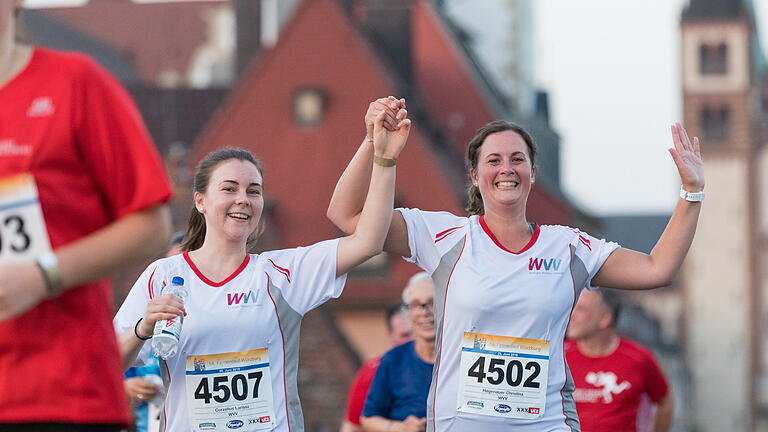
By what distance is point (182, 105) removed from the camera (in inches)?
1848

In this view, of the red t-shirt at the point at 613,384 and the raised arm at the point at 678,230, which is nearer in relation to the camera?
the raised arm at the point at 678,230

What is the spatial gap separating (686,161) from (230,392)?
1752mm

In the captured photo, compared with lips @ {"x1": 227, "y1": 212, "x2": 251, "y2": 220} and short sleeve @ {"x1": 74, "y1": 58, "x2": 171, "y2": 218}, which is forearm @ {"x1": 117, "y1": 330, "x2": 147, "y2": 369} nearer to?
lips @ {"x1": 227, "y1": 212, "x2": 251, "y2": 220}

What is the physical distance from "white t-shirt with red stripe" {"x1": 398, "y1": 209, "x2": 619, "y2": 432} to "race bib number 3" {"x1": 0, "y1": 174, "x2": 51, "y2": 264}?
7.88 feet

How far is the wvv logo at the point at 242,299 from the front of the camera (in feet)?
18.3

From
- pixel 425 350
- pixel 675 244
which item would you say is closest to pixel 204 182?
pixel 675 244

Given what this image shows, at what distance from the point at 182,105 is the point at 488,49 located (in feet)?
46.5

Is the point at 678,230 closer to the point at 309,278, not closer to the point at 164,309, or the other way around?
the point at 309,278

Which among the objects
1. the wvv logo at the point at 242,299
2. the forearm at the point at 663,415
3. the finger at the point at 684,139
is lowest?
the forearm at the point at 663,415

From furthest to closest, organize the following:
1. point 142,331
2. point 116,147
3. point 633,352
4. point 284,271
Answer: point 633,352 < point 284,271 < point 142,331 < point 116,147

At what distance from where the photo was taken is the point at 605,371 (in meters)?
8.34

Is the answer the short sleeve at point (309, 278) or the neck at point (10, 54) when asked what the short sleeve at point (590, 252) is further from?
the neck at point (10, 54)

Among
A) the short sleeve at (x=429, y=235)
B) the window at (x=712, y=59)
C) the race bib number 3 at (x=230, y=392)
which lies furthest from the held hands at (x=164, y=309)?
the window at (x=712, y=59)

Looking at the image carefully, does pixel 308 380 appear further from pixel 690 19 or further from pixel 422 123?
pixel 690 19
